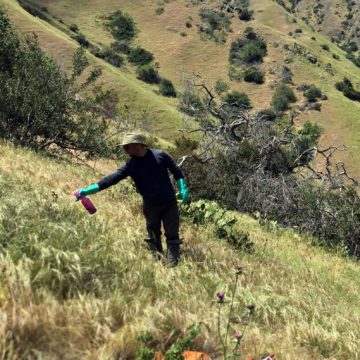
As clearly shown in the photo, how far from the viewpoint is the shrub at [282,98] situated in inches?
2689

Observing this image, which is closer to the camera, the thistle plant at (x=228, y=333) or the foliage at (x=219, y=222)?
the thistle plant at (x=228, y=333)

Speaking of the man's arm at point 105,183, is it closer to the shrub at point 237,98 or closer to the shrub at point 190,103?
the shrub at point 190,103

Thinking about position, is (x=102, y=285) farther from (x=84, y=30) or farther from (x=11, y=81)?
(x=84, y=30)

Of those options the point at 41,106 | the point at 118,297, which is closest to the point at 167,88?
the point at 41,106

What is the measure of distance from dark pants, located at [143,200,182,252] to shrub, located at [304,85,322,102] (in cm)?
6656

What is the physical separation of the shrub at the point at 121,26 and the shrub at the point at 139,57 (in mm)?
6710

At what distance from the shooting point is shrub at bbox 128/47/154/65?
77512 mm

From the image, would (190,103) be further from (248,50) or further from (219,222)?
(248,50)

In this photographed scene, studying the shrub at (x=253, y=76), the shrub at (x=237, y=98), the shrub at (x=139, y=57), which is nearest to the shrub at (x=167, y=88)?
the shrub at (x=237, y=98)

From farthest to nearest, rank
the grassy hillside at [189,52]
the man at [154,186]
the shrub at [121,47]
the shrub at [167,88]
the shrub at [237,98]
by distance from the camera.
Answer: the shrub at [121,47], the shrub at [237,98], the shrub at [167,88], the grassy hillside at [189,52], the man at [154,186]

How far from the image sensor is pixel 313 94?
69375 millimetres

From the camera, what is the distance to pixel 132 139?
5.55m

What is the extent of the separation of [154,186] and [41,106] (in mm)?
10102

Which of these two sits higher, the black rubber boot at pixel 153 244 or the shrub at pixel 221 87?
the black rubber boot at pixel 153 244
